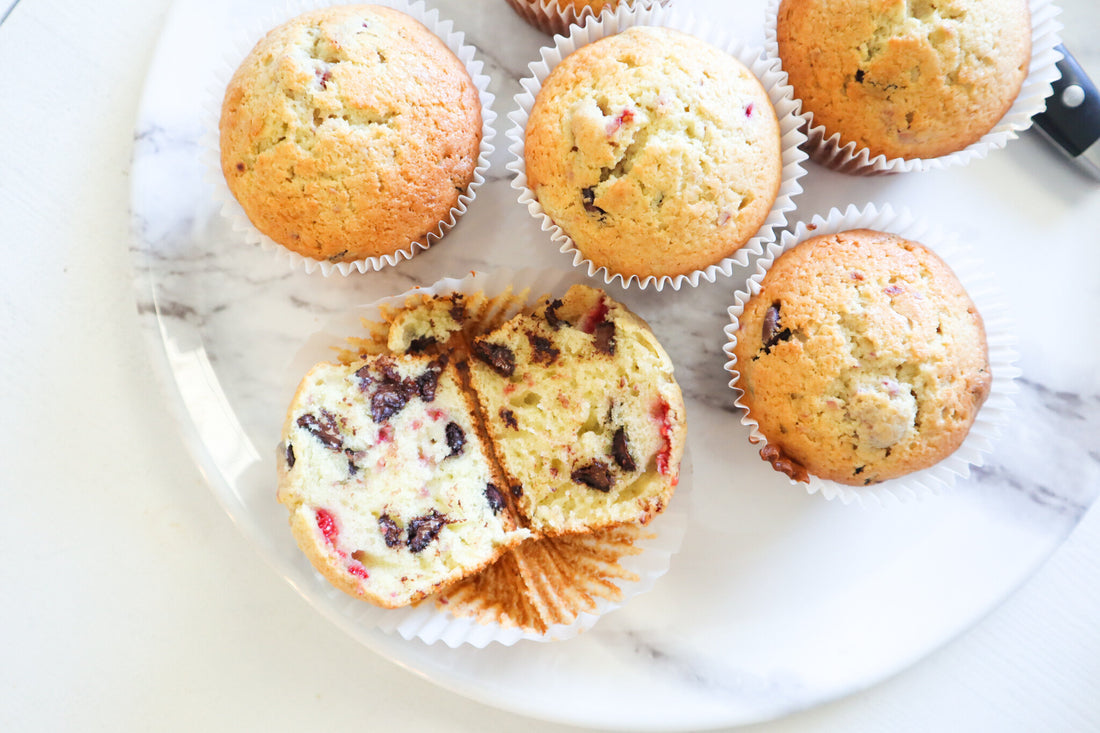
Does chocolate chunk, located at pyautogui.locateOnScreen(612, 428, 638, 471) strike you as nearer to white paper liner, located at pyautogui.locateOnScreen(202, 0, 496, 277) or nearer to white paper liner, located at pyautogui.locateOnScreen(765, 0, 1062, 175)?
white paper liner, located at pyautogui.locateOnScreen(202, 0, 496, 277)

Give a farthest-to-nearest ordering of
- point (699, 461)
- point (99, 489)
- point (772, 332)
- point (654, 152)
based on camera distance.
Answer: point (99, 489) < point (699, 461) < point (772, 332) < point (654, 152)

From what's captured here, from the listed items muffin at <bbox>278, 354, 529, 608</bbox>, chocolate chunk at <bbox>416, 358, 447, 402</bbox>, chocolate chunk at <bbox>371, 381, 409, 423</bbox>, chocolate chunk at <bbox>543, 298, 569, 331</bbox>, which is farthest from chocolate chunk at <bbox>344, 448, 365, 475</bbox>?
chocolate chunk at <bbox>543, 298, 569, 331</bbox>

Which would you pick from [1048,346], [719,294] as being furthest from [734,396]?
[1048,346]

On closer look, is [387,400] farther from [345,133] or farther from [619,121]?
[619,121]

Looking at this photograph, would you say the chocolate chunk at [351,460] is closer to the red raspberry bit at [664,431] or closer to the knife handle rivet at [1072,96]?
the red raspberry bit at [664,431]

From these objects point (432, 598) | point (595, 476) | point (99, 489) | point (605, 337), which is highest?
point (605, 337)

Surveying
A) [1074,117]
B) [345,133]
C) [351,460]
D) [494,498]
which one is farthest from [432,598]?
[1074,117]

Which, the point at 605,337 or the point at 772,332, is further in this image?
the point at 605,337

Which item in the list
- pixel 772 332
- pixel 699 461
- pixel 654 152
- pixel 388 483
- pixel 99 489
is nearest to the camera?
pixel 654 152
